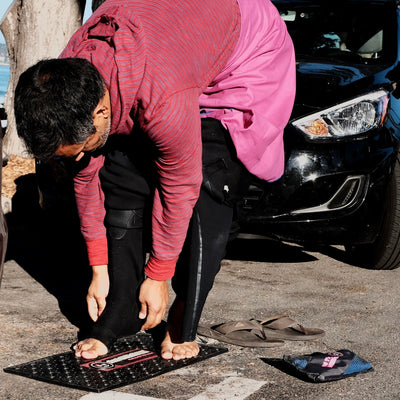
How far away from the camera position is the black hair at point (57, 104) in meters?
2.63

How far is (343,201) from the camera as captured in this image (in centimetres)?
453

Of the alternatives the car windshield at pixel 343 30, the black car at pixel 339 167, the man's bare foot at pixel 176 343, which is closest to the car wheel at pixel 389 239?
the black car at pixel 339 167

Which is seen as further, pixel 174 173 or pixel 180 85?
pixel 174 173

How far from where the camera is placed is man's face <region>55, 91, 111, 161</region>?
107 inches

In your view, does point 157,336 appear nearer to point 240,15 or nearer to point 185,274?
point 185,274

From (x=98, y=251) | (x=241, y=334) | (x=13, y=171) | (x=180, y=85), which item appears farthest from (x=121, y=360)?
(x=13, y=171)

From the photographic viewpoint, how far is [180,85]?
9.22 feet

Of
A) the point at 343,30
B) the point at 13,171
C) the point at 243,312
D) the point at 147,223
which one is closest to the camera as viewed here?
the point at 147,223

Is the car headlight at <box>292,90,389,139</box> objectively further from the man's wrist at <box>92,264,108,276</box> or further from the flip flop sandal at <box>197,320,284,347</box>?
the man's wrist at <box>92,264,108,276</box>

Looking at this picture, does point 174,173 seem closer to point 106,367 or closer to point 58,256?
point 106,367

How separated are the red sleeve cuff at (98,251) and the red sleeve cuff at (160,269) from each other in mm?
401

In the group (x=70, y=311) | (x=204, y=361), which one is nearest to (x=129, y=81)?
(x=204, y=361)

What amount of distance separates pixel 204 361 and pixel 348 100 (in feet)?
5.95

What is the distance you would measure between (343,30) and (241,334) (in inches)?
109
